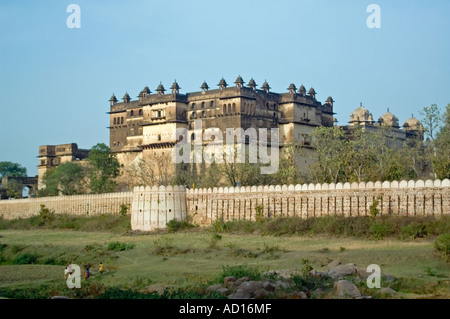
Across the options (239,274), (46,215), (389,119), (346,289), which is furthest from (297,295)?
(389,119)

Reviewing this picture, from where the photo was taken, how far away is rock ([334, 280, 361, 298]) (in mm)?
21106

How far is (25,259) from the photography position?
1476 inches

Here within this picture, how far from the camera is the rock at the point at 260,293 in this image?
832 inches

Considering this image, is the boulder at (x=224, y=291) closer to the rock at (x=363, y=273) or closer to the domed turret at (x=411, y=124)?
the rock at (x=363, y=273)

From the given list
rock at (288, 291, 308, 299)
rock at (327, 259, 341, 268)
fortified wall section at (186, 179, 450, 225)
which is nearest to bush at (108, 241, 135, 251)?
fortified wall section at (186, 179, 450, 225)

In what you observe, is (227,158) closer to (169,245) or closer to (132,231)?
(132,231)

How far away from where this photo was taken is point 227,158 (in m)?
58.7

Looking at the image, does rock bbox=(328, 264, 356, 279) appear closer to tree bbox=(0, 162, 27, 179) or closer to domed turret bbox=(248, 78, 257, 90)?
domed turret bbox=(248, 78, 257, 90)

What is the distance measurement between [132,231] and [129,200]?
7057mm

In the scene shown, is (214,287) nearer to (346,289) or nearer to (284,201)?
(346,289)

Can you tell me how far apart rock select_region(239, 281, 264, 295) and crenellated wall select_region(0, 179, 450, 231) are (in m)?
14.0

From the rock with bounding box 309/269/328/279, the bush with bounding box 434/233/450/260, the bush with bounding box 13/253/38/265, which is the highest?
the bush with bounding box 434/233/450/260
